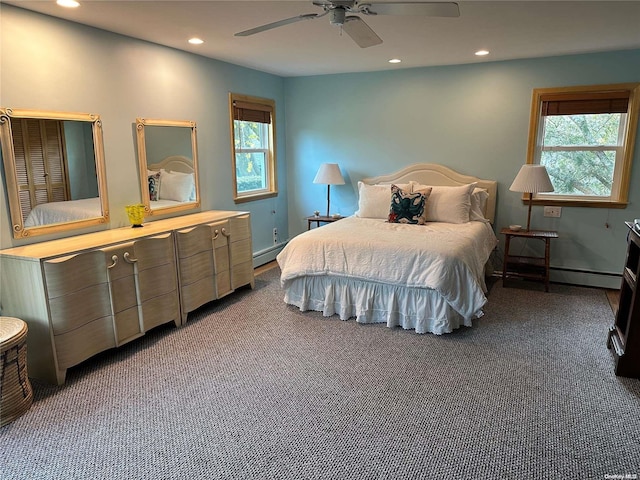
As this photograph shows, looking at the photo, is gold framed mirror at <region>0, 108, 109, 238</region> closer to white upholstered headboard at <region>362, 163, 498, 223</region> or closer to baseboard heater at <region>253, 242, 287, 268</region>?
baseboard heater at <region>253, 242, 287, 268</region>

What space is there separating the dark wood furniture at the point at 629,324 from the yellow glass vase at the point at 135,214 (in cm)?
349

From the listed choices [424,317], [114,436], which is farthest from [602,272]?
[114,436]

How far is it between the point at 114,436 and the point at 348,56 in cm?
375

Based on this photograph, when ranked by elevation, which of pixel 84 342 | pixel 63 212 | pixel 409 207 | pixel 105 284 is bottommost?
pixel 84 342

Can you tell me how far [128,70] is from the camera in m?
3.38

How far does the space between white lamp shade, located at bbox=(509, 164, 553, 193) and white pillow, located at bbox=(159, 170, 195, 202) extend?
3.23 metres

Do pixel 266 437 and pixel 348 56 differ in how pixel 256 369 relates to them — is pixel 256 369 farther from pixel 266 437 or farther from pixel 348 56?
pixel 348 56

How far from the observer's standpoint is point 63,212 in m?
2.97

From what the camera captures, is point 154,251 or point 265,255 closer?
point 154,251

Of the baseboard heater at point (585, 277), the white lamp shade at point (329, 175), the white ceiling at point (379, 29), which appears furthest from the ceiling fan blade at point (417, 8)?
the baseboard heater at point (585, 277)

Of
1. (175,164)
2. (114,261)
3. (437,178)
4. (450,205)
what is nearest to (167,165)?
(175,164)

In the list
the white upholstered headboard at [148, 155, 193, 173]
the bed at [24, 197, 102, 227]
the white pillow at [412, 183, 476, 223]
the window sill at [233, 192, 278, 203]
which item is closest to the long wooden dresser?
the bed at [24, 197, 102, 227]

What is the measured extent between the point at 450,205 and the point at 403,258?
1.33 meters

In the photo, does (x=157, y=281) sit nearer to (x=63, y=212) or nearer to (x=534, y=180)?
(x=63, y=212)
